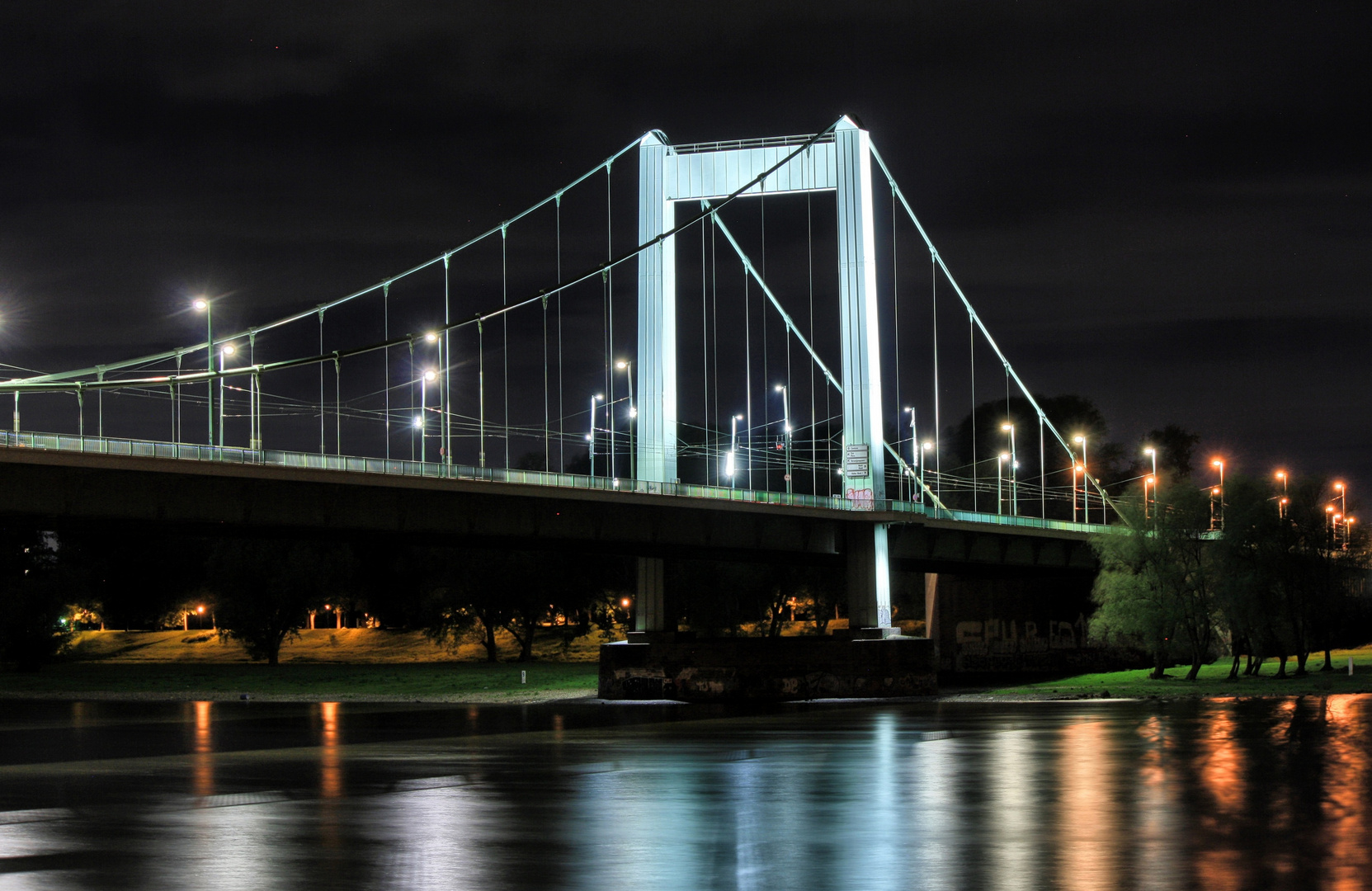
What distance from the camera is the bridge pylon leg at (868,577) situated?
211 feet

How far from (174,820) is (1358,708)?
109 feet

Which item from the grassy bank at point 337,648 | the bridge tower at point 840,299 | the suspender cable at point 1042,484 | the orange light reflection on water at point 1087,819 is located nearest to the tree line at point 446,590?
the grassy bank at point 337,648

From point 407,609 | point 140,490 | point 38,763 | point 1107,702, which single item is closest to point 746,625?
point 407,609

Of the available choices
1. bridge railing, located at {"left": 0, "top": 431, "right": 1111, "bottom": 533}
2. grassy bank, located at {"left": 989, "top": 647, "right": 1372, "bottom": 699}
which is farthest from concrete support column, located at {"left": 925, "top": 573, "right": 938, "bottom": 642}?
bridge railing, located at {"left": 0, "top": 431, "right": 1111, "bottom": 533}

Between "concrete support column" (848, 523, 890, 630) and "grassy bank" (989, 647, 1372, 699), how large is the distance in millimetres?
5733

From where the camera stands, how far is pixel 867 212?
212 ft

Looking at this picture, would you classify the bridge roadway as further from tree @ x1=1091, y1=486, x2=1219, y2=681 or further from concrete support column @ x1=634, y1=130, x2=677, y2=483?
tree @ x1=1091, y1=486, x2=1219, y2=681

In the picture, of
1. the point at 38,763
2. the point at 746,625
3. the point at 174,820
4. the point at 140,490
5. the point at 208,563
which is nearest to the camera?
the point at 174,820

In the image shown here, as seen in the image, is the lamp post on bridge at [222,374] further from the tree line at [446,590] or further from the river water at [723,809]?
the tree line at [446,590]

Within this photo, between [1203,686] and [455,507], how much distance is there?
28678mm

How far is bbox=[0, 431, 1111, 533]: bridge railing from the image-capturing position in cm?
4291

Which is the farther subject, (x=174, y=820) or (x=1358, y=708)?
(x=1358, y=708)

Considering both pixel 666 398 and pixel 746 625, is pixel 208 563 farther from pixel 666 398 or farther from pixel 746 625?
pixel 666 398

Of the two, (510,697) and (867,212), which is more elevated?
(867,212)
